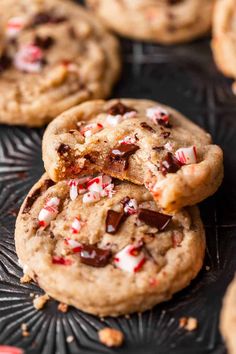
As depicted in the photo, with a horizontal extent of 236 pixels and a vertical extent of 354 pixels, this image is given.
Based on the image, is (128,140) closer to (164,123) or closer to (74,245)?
(164,123)

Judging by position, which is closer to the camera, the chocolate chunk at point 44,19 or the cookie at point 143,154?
the cookie at point 143,154

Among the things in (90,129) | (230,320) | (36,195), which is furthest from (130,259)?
(90,129)

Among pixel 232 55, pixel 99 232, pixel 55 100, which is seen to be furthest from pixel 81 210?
pixel 232 55

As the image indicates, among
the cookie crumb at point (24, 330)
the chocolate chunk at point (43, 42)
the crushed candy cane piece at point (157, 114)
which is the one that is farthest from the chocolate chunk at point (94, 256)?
the chocolate chunk at point (43, 42)

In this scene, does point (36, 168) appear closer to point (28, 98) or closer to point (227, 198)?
point (28, 98)

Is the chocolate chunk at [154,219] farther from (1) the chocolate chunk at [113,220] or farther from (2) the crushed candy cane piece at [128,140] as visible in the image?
(2) the crushed candy cane piece at [128,140]

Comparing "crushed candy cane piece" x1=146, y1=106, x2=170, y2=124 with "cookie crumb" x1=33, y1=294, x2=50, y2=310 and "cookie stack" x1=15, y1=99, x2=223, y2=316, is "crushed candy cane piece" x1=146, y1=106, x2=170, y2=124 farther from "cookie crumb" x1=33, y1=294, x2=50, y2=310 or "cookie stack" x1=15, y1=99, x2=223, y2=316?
"cookie crumb" x1=33, y1=294, x2=50, y2=310

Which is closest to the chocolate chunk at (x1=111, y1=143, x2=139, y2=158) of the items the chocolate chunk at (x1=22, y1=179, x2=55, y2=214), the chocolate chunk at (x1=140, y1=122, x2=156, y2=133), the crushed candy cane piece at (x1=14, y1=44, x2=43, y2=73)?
the chocolate chunk at (x1=140, y1=122, x2=156, y2=133)
